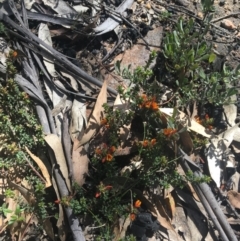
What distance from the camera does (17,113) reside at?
117 inches

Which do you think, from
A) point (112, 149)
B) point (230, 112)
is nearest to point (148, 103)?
point (112, 149)

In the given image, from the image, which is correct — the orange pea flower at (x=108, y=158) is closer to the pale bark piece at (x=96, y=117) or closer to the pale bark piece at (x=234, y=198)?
the pale bark piece at (x=96, y=117)

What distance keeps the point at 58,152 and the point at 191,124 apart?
2.88 ft

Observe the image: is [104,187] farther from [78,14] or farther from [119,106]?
[78,14]

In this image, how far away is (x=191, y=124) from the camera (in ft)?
10.3

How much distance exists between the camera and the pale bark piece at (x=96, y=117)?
9.95 ft

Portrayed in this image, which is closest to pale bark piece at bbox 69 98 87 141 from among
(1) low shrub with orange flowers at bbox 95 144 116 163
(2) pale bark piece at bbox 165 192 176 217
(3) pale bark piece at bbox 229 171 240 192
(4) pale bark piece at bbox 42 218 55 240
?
(1) low shrub with orange flowers at bbox 95 144 116 163

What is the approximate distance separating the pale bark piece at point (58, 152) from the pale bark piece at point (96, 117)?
0.14 metres

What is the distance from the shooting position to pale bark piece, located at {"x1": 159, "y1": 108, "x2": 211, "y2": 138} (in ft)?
10.2

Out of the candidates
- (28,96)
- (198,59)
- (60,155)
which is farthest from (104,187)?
(198,59)

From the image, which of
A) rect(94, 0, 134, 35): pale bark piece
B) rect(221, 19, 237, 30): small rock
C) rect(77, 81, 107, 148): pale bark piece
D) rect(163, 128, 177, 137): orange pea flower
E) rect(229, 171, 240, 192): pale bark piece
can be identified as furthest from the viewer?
rect(221, 19, 237, 30): small rock

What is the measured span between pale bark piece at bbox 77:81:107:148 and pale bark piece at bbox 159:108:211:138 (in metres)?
0.38

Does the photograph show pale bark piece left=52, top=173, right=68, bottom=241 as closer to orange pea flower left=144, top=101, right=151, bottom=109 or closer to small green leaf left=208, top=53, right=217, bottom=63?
orange pea flower left=144, top=101, right=151, bottom=109

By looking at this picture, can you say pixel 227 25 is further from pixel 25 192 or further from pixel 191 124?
pixel 25 192
